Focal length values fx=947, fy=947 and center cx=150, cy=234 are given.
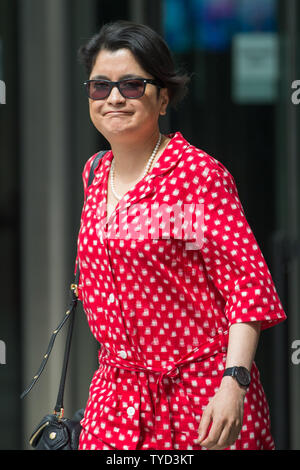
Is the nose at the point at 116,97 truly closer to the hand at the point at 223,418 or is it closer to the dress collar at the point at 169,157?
the dress collar at the point at 169,157

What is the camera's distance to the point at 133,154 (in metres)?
2.06

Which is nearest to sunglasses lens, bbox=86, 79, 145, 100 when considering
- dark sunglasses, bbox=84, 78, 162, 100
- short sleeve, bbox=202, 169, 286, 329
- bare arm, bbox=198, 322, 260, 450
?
dark sunglasses, bbox=84, 78, 162, 100

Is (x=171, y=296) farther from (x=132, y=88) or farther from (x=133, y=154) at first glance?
(x=132, y=88)

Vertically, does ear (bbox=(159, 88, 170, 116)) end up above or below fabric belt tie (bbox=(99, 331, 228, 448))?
above

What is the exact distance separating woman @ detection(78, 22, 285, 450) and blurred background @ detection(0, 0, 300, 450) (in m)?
1.83

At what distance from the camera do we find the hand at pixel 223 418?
1.85 metres

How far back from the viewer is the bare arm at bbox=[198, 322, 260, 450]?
1854 mm

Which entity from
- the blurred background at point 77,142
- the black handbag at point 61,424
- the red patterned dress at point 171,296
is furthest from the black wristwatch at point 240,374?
the blurred background at point 77,142

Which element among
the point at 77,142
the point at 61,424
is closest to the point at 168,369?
the point at 61,424

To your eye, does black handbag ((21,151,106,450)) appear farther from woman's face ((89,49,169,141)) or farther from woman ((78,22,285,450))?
woman's face ((89,49,169,141))

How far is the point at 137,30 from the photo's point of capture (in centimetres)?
199

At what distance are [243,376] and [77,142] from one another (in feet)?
7.45
